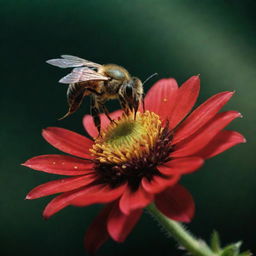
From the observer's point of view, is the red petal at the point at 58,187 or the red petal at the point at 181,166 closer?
the red petal at the point at 181,166

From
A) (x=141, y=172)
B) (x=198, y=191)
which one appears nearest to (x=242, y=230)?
(x=198, y=191)

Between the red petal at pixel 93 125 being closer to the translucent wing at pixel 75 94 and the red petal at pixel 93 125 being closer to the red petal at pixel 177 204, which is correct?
the translucent wing at pixel 75 94

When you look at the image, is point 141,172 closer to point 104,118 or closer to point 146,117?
point 146,117

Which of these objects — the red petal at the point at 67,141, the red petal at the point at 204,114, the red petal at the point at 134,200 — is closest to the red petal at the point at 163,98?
the red petal at the point at 204,114

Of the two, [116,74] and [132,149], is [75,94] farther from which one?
[132,149]

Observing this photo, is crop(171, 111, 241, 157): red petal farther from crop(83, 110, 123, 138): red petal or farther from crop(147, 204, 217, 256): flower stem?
crop(83, 110, 123, 138): red petal

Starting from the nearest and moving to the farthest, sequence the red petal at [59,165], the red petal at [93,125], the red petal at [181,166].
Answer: the red petal at [181,166] → the red petal at [59,165] → the red petal at [93,125]
